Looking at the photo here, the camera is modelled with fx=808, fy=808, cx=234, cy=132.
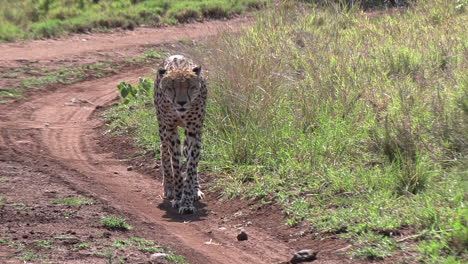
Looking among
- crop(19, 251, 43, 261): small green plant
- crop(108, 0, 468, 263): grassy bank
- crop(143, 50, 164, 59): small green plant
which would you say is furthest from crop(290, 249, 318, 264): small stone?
crop(143, 50, 164, 59): small green plant

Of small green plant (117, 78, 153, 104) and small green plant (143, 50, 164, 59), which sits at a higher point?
small green plant (117, 78, 153, 104)

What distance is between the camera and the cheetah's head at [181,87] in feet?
25.7

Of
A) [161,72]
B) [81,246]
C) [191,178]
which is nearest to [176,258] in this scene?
[81,246]

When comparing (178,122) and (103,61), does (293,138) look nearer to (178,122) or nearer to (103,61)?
(178,122)

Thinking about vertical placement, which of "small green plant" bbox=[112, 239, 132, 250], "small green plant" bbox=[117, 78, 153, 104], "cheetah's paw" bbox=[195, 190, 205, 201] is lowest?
"small green plant" bbox=[117, 78, 153, 104]

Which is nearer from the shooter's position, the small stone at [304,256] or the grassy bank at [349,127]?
the small stone at [304,256]

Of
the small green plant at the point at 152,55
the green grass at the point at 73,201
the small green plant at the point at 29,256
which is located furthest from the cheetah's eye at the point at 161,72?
the small green plant at the point at 152,55

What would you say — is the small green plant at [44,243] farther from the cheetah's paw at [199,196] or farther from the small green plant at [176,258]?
the cheetah's paw at [199,196]

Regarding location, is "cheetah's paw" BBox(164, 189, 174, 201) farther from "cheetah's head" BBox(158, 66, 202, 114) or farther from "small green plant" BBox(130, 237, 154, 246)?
"small green plant" BBox(130, 237, 154, 246)

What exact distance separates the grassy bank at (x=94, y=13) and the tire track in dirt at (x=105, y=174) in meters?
4.15

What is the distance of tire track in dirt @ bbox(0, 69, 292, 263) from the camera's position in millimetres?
6847

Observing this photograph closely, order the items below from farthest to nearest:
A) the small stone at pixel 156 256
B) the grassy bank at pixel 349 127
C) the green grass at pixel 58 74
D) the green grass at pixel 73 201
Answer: the green grass at pixel 58 74
the green grass at pixel 73 201
the grassy bank at pixel 349 127
the small stone at pixel 156 256

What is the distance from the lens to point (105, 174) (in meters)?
9.27

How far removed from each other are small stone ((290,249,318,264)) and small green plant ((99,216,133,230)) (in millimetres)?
1506
